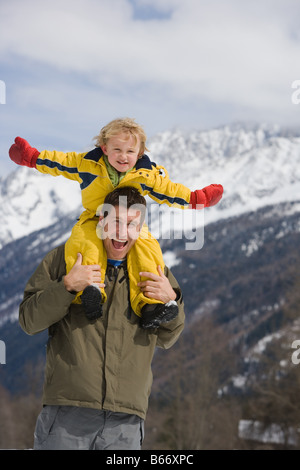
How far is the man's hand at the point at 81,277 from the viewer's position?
13.7ft

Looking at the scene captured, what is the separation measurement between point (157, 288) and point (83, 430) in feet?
3.60

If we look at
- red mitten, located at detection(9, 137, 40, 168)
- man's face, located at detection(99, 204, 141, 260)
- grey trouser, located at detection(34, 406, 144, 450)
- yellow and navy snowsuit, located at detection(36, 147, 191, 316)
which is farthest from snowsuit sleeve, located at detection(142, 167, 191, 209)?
grey trouser, located at detection(34, 406, 144, 450)

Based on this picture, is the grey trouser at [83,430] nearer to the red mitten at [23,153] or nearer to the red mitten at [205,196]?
the red mitten at [205,196]

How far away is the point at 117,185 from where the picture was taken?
479cm

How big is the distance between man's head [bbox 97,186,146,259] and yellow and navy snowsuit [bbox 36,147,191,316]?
0.07 m

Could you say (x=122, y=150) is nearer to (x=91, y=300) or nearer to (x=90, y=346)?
(x=91, y=300)

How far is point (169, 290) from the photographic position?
4.45m

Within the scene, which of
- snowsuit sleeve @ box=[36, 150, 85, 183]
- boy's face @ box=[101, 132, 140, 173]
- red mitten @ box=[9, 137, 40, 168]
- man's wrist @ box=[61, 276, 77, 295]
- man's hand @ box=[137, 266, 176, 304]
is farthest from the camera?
red mitten @ box=[9, 137, 40, 168]

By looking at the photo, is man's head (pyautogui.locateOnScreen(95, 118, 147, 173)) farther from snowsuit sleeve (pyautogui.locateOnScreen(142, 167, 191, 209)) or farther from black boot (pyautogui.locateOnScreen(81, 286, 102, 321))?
black boot (pyautogui.locateOnScreen(81, 286, 102, 321))

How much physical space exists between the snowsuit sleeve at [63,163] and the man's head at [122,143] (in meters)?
0.29

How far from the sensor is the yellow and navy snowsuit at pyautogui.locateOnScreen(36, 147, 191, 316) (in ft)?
14.6

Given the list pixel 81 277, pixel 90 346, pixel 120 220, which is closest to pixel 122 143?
pixel 120 220
